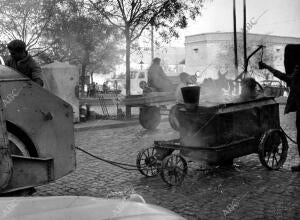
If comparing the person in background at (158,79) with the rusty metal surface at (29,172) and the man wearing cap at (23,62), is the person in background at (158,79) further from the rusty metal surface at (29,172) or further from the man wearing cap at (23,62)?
the rusty metal surface at (29,172)

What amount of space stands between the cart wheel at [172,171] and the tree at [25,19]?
50.5ft

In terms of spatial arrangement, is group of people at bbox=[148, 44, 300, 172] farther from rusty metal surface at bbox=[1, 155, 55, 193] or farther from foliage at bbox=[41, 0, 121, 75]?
foliage at bbox=[41, 0, 121, 75]

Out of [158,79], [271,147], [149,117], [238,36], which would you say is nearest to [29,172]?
[271,147]

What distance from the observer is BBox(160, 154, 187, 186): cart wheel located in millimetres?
5844

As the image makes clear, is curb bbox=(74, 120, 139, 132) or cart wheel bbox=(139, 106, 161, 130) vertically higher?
cart wheel bbox=(139, 106, 161, 130)

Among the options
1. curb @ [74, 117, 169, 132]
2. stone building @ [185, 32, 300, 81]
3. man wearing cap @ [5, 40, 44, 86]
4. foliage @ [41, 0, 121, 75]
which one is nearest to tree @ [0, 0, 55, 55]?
foliage @ [41, 0, 121, 75]

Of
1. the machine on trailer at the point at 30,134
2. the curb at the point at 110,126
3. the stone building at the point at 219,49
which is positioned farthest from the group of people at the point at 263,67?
the stone building at the point at 219,49

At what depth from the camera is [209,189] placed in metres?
5.76

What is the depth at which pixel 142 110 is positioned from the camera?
12.5 m

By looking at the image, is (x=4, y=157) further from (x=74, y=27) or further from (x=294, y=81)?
(x=74, y=27)

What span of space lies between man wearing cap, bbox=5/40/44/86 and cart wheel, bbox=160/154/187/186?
2.28 m

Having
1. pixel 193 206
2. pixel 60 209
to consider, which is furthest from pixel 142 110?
pixel 60 209

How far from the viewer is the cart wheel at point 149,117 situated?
12.5m

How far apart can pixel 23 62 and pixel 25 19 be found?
676 inches
